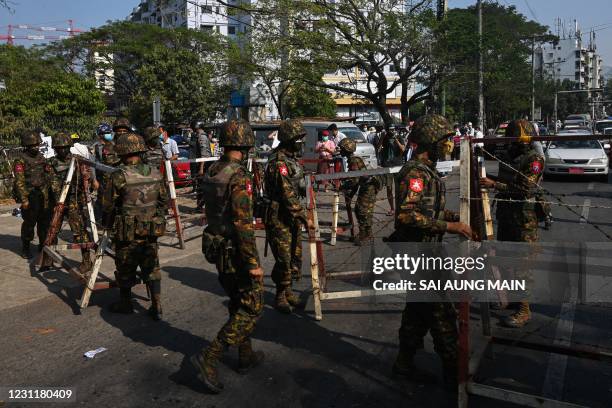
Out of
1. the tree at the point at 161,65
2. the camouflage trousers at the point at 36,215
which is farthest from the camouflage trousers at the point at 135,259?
the tree at the point at 161,65

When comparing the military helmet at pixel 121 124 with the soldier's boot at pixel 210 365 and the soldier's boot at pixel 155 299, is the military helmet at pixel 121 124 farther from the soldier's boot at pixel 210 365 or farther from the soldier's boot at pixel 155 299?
the soldier's boot at pixel 210 365

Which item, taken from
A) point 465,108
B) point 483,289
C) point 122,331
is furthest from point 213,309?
point 465,108

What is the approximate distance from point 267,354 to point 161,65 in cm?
3633

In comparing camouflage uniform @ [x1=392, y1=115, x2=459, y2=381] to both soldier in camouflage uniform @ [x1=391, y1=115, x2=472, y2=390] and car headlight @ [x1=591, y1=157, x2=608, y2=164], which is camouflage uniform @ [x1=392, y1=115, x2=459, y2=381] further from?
car headlight @ [x1=591, y1=157, x2=608, y2=164]

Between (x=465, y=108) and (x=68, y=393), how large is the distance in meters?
53.0

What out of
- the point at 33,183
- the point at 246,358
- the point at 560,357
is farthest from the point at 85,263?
the point at 560,357

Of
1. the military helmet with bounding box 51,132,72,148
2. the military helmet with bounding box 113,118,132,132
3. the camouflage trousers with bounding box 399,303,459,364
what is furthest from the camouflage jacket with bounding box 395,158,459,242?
the military helmet with bounding box 113,118,132,132

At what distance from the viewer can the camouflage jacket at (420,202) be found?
3807mm

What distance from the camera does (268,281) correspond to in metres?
7.04

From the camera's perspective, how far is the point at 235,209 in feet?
13.5

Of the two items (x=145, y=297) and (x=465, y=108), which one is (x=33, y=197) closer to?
(x=145, y=297)

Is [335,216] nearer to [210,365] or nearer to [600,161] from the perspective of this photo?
[210,365]

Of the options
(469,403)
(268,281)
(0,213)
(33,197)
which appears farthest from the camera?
(0,213)

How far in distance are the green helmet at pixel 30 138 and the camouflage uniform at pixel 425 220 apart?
605 centimetres
